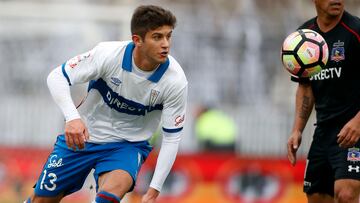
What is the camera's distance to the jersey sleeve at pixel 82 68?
754cm

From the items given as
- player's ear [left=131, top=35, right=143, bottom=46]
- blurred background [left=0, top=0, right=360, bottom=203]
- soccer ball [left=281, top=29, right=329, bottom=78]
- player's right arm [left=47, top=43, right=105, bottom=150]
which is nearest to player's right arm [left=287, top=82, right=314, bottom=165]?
soccer ball [left=281, top=29, right=329, bottom=78]

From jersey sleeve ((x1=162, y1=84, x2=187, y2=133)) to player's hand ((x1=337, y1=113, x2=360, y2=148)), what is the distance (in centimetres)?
129

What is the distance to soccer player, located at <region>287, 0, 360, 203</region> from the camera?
770 cm

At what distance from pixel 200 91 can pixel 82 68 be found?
27.5 feet

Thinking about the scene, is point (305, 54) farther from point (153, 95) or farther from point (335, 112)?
point (153, 95)

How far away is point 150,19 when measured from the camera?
24.8 feet

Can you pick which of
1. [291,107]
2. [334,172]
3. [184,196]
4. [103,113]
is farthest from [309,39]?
[291,107]

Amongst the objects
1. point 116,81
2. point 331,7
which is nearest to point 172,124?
point 116,81

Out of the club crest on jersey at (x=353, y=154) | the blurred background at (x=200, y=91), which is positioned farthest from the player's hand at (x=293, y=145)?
Answer: the blurred background at (x=200, y=91)

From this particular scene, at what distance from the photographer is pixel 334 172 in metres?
7.92

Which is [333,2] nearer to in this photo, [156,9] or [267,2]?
[156,9]

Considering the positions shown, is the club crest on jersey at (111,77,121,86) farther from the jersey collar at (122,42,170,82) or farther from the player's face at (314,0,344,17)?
the player's face at (314,0,344,17)

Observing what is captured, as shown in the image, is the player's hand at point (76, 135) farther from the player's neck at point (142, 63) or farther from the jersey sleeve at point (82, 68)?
the player's neck at point (142, 63)

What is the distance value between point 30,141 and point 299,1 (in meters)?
5.23
